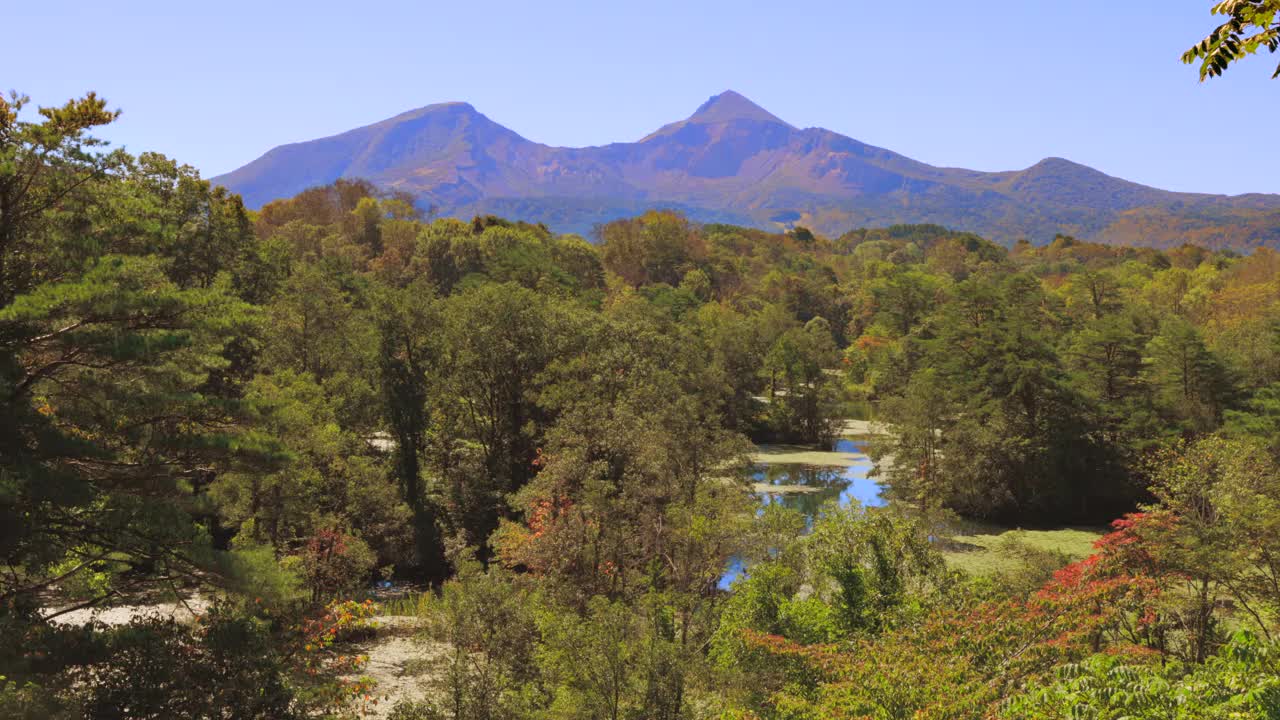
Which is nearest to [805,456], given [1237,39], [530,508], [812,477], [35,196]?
[812,477]

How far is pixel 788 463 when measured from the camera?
134 ft

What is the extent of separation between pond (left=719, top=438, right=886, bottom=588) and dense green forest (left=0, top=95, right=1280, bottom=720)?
3.58 meters

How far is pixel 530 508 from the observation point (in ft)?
64.6

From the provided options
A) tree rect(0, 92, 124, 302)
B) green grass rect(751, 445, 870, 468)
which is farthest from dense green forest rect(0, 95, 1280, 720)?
green grass rect(751, 445, 870, 468)

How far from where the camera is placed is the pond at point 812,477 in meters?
33.4

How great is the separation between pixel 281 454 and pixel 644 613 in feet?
23.5

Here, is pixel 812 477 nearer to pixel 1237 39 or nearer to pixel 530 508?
pixel 530 508

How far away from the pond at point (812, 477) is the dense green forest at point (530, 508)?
3.58 m

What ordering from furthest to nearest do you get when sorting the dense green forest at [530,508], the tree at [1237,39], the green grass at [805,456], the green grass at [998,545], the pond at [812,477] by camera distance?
the green grass at [805,456] → the pond at [812,477] → the green grass at [998,545] → the dense green forest at [530,508] → the tree at [1237,39]

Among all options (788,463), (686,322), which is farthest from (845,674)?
(686,322)

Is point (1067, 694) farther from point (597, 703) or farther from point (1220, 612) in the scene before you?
point (1220, 612)

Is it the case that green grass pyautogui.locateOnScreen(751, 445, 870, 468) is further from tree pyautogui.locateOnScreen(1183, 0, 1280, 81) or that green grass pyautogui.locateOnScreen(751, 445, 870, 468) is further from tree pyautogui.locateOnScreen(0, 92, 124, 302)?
tree pyautogui.locateOnScreen(1183, 0, 1280, 81)

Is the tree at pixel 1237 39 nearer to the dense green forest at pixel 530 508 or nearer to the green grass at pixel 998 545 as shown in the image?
the dense green forest at pixel 530 508

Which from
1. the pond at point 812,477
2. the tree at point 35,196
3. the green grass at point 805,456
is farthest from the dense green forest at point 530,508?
the green grass at point 805,456
